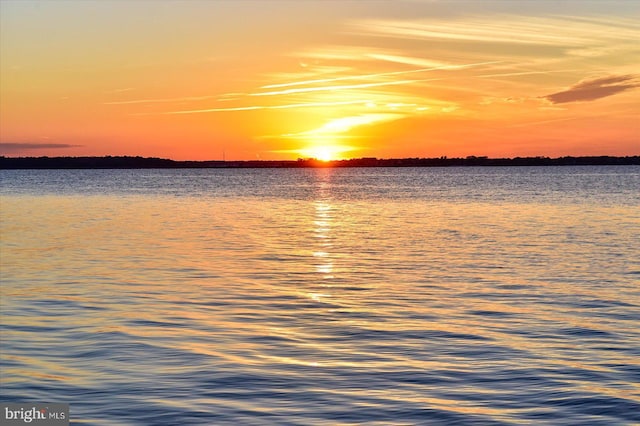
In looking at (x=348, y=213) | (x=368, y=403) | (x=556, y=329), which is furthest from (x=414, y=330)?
(x=348, y=213)

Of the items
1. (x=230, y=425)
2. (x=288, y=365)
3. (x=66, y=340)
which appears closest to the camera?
(x=230, y=425)

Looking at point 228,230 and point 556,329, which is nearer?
point 556,329

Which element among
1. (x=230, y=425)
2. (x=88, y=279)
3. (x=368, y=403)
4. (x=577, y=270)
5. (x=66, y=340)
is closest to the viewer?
(x=230, y=425)

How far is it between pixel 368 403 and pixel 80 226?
43167mm

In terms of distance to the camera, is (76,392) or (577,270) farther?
(577,270)

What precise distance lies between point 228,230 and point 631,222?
2677cm

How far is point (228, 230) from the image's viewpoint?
161 feet

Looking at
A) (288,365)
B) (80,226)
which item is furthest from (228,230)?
(288,365)

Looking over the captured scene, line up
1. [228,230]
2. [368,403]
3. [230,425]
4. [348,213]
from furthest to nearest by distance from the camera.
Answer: [348,213] < [228,230] < [368,403] < [230,425]

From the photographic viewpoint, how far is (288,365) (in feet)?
48.3

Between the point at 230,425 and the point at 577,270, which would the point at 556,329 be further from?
the point at 577,270

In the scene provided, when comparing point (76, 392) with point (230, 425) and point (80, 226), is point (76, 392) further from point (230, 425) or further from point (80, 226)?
point (80, 226)

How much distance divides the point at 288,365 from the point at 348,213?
5406cm

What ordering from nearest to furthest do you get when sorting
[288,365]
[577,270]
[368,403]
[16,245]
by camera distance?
[368,403] < [288,365] < [577,270] < [16,245]
